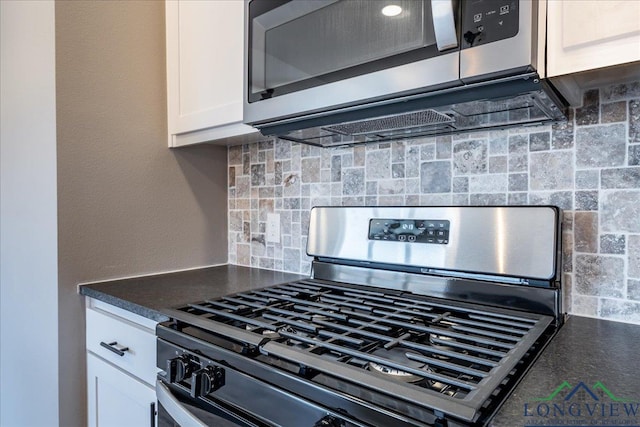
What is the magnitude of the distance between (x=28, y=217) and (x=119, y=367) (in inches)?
26.9

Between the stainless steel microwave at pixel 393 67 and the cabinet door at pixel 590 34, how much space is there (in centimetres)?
3

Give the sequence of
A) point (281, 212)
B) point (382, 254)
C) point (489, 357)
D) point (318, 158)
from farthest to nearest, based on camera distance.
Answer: point (281, 212) < point (318, 158) < point (382, 254) < point (489, 357)

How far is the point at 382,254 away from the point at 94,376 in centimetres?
102

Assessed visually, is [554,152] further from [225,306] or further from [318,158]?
[225,306]

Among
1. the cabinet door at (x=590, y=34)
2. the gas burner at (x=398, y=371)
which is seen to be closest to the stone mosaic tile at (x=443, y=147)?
the cabinet door at (x=590, y=34)

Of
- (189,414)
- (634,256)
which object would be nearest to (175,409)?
(189,414)

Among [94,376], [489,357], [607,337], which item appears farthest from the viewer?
[94,376]

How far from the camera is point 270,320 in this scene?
3.00 feet

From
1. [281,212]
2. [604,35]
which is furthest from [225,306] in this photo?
[604,35]

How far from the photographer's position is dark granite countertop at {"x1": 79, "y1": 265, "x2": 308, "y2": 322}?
1135 millimetres

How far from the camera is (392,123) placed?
1.07 meters

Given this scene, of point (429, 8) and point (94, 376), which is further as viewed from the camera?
point (94, 376)

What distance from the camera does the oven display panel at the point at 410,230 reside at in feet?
3.55

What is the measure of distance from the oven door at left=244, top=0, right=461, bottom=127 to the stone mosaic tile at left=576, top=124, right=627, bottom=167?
42cm
